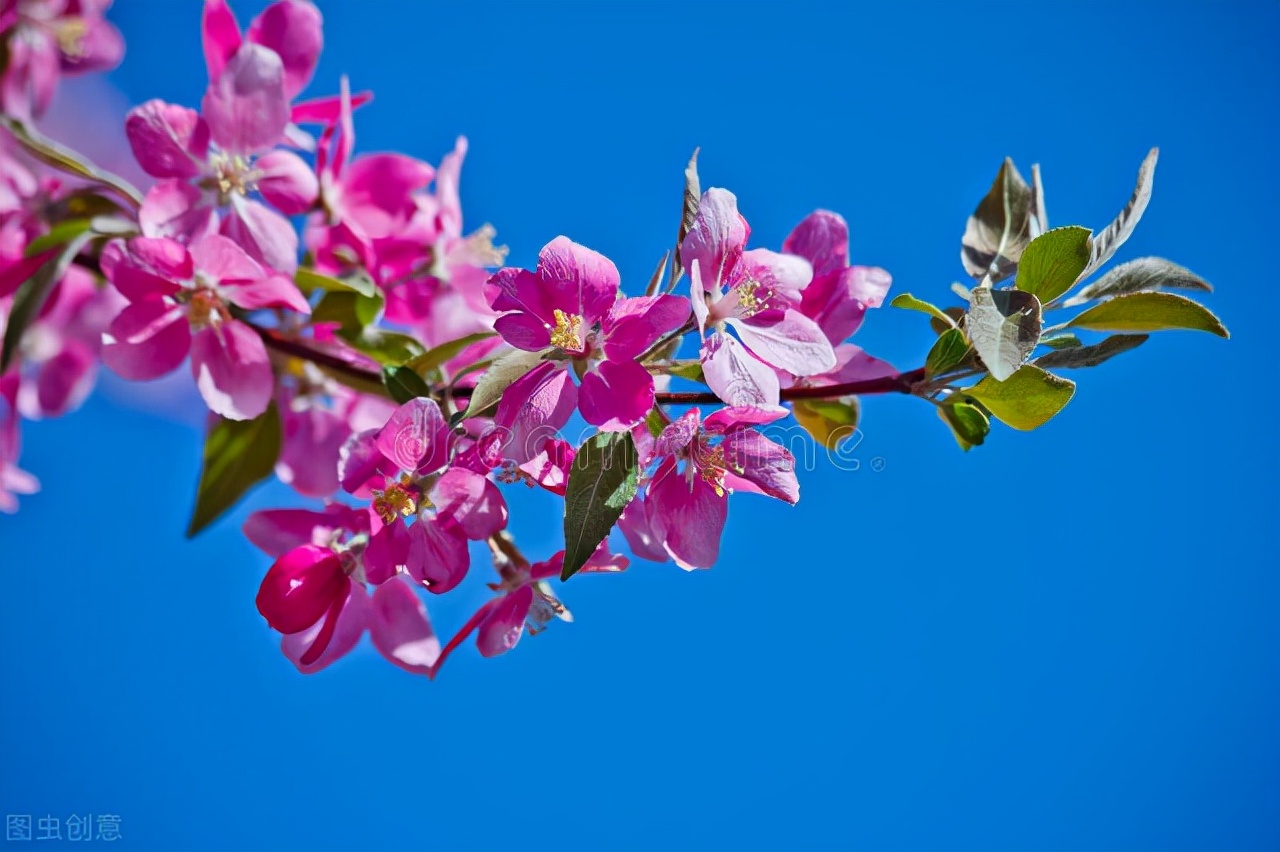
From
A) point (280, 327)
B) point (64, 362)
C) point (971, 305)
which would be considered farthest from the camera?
point (64, 362)

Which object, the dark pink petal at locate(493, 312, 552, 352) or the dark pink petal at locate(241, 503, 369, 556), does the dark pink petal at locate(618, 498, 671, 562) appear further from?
the dark pink petal at locate(241, 503, 369, 556)

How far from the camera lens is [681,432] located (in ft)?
2.11

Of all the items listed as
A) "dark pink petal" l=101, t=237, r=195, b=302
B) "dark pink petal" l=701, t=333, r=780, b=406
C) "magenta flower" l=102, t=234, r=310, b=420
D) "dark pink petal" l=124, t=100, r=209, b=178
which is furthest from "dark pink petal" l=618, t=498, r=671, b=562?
"dark pink petal" l=124, t=100, r=209, b=178

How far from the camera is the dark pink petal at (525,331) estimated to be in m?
0.67

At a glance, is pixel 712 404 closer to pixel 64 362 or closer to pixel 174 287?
pixel 174 287

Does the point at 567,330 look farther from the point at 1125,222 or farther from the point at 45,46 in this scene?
the point at 45,46

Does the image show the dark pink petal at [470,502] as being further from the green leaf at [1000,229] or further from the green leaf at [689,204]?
the green leaf at [1000,229]

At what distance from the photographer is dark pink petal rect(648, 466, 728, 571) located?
700 millimetres

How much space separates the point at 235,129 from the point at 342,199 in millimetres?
129

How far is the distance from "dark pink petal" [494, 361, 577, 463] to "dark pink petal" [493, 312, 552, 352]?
2cm

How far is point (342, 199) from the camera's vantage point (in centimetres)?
101

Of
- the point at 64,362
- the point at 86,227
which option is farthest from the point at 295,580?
the point at 64,362

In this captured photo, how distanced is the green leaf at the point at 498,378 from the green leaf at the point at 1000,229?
37 centimetres

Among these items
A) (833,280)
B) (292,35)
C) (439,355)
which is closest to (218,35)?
(292,35)
